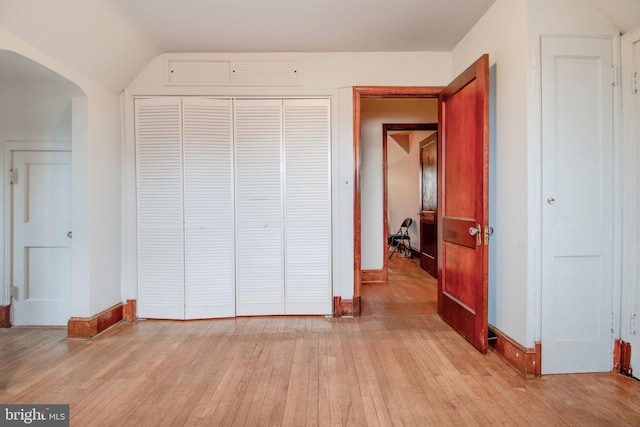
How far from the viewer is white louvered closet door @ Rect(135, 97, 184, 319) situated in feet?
9.85

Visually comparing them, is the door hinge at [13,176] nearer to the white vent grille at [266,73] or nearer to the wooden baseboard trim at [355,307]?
the white vent grille at [266,73]

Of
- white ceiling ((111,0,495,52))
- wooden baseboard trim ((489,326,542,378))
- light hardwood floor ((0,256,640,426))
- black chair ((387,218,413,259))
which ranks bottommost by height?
light hardwood floor ((0,256,640,426))

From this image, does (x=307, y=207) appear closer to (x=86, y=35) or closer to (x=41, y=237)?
(x=86, y=35)

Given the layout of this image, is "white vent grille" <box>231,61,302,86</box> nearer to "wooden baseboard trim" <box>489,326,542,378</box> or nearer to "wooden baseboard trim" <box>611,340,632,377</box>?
"wooden baseboard trim" <box>489,326,542,378</box>

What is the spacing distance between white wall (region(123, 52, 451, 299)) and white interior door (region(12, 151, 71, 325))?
19.7 inches

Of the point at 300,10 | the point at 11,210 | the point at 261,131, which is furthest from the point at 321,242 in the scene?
the point at 11,210

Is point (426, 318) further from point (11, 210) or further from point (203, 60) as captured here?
point (11, 210)

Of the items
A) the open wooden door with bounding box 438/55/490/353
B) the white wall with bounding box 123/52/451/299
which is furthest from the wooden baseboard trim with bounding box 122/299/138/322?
the open wooden door with bounding box 438/55/490/353

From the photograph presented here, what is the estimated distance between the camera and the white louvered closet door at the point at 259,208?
9.98ft

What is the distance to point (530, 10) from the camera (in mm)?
1964

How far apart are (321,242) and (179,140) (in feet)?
5.43

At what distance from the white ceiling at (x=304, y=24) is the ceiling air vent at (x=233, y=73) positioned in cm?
12

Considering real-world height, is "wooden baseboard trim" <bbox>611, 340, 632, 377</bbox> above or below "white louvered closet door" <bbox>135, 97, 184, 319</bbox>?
below

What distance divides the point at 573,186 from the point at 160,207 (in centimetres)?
328
